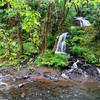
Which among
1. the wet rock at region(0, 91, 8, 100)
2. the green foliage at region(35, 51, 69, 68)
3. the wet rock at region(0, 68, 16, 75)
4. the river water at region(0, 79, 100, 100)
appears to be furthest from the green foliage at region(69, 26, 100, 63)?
the wet rock at region(0, 91, 8, 100)

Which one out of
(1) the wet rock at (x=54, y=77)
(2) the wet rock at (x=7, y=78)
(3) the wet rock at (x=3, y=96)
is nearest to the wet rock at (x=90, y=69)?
(1) the wet rock at (x=54, y=77)

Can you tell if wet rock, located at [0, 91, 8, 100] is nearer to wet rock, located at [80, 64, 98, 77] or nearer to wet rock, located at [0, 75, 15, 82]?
wet rock, located at [0, 75, 15, 82]

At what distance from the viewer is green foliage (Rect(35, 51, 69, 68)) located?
18234 millimetres

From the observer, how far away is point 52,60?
61.2 ft

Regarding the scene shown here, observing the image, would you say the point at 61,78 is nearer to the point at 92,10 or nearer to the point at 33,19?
the point at 33,19

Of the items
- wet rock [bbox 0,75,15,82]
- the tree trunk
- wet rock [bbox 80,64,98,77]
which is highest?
the tree trunk

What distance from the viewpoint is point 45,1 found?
17703 millimetres

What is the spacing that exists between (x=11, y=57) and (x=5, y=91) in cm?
609

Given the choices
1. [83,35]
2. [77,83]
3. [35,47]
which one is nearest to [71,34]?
[83,35]

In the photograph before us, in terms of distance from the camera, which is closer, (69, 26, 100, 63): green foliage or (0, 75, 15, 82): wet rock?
(0, 75, 15, 82): wet rock

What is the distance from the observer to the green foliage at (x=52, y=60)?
718 inches

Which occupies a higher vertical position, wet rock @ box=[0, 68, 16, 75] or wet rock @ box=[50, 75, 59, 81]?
wet rock @ box=[0, 68, 16, 75]

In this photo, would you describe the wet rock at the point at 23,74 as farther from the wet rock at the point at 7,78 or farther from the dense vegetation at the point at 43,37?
the dense vegetation at the point at 43,37

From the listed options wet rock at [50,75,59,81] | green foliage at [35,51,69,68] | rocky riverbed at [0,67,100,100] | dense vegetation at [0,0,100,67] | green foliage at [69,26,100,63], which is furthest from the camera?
green foliage at [69,26,100,63]
